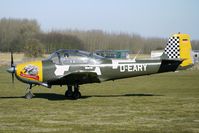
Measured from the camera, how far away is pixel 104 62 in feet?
47.3

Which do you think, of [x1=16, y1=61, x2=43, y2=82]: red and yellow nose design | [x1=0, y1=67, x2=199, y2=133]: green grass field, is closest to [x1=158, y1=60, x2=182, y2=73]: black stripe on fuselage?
[x1=0, y1=67, x2=199, y2=133]: green grass field

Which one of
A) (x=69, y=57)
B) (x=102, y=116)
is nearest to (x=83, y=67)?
(x=69, y=57)

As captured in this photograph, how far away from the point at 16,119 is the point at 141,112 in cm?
350

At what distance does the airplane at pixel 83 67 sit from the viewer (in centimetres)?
1379

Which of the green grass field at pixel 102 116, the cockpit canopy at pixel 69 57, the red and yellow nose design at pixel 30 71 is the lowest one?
the green grass field at pixel 102 116

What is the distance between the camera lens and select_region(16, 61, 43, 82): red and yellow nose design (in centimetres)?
1374

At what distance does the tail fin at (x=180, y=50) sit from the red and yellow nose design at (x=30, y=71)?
520 centimetres

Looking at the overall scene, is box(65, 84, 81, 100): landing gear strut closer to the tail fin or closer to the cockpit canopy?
the cockpit canopy

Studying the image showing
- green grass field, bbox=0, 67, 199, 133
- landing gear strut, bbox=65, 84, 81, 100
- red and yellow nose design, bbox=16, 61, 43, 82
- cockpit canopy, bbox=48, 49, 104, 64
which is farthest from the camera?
landing gear strut, bbox=65, 84, 81, 100

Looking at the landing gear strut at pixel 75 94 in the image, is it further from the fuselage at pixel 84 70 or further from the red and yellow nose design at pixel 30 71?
the red and yellow nose design at pixel 30 71

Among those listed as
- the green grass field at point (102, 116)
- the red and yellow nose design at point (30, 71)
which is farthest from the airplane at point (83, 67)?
the green grass field at point (102, 116)

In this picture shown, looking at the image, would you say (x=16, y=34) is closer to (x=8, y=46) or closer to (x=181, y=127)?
(x=8, y=46)

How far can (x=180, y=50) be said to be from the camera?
15.2m

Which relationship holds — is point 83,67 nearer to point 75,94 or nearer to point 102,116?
point 75,94
